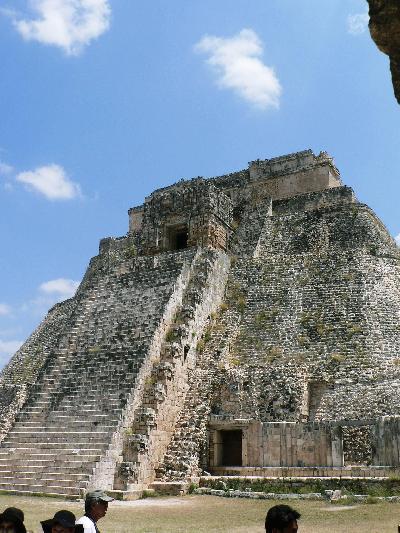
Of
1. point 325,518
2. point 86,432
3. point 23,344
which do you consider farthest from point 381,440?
point 23,344

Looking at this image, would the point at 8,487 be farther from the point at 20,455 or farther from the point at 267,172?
the point at 267,172

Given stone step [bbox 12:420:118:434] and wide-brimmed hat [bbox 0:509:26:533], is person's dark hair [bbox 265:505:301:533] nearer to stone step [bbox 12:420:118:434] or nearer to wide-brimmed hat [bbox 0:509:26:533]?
wide-brimmed hat [bbox 0:509:26:533]

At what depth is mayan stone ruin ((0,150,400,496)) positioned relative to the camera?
13008mm

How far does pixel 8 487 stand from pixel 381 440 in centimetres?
804

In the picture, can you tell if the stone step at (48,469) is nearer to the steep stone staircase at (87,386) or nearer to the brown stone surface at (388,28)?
the steep stone staircase at (87,386)

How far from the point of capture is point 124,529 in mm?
8102

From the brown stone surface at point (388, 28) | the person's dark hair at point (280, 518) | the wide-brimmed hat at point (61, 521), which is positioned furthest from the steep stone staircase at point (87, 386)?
the brown stone surface at point (388, 28)

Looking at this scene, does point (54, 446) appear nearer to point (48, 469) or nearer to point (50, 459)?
point (50, 459)

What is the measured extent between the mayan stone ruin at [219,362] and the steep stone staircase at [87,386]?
1.7 inches

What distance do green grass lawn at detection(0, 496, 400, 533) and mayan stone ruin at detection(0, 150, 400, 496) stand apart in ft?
5.09

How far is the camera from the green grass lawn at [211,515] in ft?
25.9

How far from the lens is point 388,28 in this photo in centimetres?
312

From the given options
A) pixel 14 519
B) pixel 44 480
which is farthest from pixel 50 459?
pixel 14 519

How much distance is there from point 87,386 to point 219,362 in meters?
3.57
